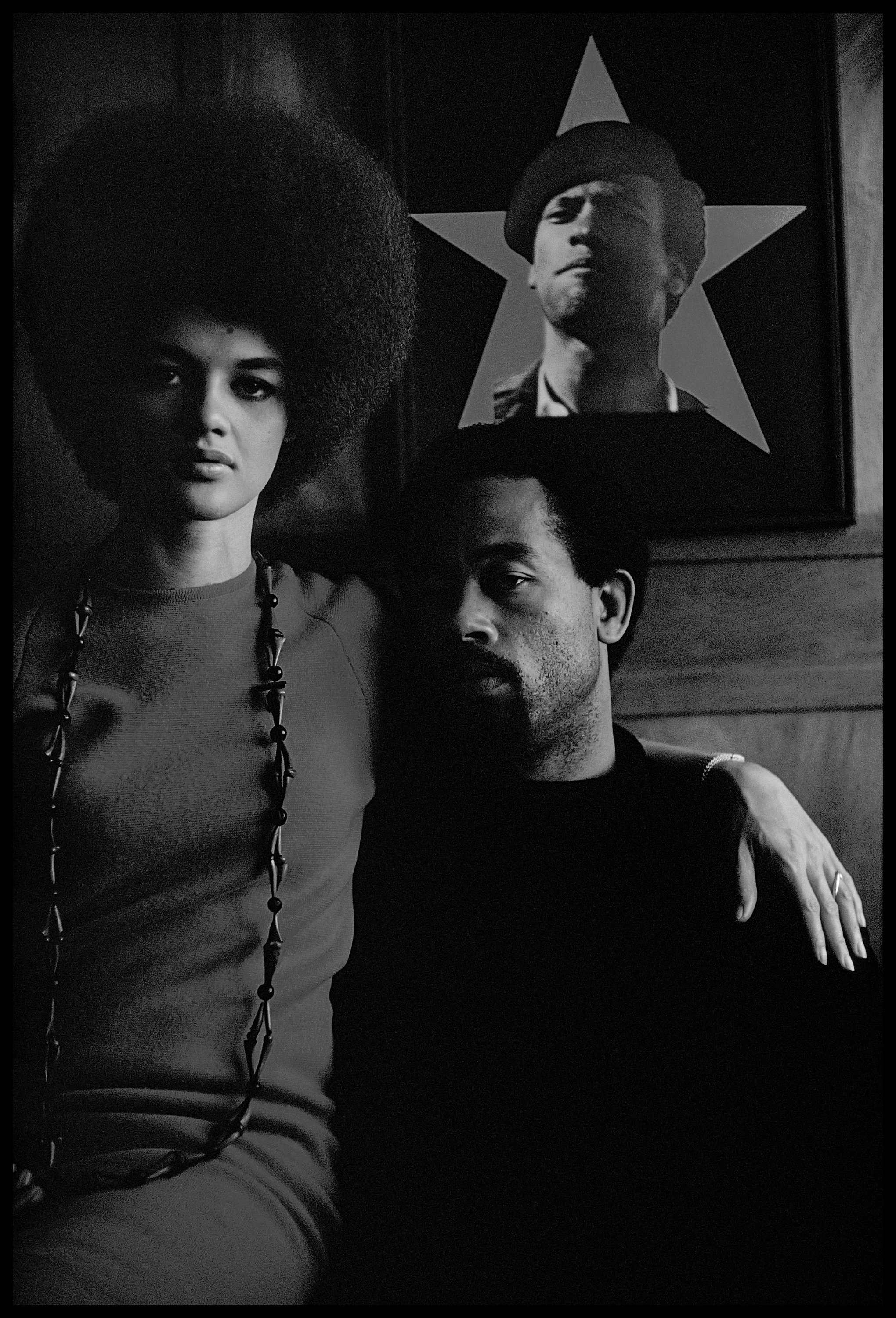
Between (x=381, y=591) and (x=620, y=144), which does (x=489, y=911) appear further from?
Result: (x=620, y=144)

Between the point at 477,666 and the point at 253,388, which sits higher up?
the point at 253,388

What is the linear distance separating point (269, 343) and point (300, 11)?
387 mm

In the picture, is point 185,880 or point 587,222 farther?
point 587,222

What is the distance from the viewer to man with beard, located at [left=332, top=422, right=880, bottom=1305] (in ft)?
3.29

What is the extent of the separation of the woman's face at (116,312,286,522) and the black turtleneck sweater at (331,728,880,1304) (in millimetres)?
370

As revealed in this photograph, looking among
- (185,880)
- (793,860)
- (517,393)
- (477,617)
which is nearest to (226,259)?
(517,393)

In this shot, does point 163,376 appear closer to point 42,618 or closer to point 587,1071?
point 42,618

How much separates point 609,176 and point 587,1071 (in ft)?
3.11

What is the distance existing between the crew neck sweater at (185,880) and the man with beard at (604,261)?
0.40m

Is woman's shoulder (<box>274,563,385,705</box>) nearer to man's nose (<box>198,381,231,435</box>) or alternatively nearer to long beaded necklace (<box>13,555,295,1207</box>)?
long beaded necklace (<box>13,555,295,1207</box>)

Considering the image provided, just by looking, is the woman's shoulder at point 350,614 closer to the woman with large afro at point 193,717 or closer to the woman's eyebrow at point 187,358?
the woman with large afro at point 193,717

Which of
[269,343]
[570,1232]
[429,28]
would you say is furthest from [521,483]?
[570,1232]

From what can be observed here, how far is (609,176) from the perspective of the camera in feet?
3.62

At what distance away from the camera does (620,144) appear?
1104mm
